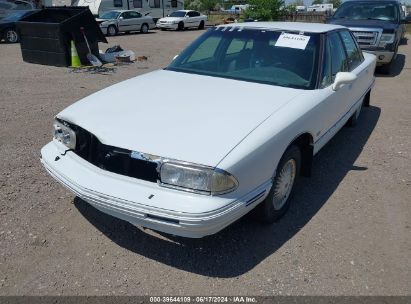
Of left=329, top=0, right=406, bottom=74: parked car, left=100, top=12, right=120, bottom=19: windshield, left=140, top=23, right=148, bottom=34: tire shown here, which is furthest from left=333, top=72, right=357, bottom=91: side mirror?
left=140, top=23, right=148, bottom=34: tire

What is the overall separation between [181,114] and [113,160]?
0.63 metres

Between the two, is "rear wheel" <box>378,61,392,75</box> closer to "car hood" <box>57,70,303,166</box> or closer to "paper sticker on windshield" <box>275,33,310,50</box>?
"paper sticker on windshield" <box>275,33,310,50</box>

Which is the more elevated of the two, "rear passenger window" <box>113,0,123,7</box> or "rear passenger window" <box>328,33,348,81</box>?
"rear passenger window" <box>328,33,348,81</box>

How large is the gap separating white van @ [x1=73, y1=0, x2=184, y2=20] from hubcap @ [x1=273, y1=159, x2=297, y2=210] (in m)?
25.3

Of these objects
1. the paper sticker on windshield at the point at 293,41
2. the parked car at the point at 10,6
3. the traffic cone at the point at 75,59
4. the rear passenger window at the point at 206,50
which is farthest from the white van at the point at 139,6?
the paper sticker on windshield at the point at 293,41

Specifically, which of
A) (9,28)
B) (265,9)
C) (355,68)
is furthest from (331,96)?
(265,9)

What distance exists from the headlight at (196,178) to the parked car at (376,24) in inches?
334

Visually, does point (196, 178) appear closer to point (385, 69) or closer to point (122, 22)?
point (385, 69)

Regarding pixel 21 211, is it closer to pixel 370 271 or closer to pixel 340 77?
pixel 370 271

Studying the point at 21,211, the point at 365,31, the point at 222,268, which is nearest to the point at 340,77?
the point at 222,268

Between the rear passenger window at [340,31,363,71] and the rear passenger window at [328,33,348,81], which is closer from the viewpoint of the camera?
the rear passenger window at [328,33,348,81]

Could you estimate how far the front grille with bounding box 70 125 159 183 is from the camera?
8.58ft

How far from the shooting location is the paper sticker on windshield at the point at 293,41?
12.8 ft

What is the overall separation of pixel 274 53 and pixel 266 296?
2.35 m
